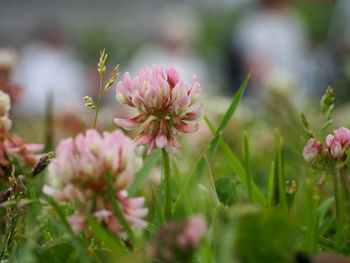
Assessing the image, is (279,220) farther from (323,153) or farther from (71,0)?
(71,0)

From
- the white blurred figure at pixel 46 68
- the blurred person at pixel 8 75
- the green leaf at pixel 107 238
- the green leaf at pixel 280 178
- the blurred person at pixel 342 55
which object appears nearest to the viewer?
the green leaf at pixel 107 238

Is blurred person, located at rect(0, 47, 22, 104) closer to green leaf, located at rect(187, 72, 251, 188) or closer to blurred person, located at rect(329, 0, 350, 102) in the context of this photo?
green leaf, located at rect(187, 72, 251, 188)

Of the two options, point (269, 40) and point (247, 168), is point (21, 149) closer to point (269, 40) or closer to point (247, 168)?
point (247, 168)

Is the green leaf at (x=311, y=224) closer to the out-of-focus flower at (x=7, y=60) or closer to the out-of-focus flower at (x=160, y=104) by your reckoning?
the out-of-focus flower at (x=160, y=104)

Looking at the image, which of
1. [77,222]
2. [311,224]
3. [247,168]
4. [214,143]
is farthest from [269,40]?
[77,222]

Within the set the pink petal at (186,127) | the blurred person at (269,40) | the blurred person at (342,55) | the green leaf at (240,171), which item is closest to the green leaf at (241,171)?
the green leaf at (240,171)
